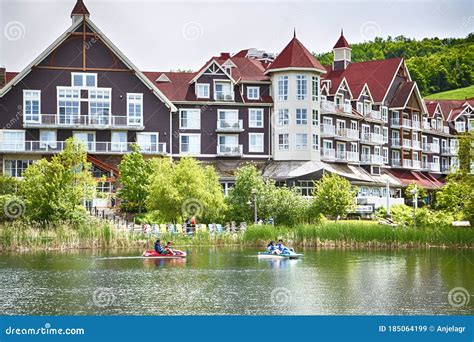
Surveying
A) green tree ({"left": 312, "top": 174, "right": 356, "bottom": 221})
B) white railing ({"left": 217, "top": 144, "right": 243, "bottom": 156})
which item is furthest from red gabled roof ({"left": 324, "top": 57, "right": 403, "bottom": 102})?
green tree ({"left": 312, "top": 174, "right": 356, "bottom": 221})

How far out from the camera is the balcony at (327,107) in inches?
2832

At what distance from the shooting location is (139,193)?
58.7m

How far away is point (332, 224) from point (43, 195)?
16462 millimetres

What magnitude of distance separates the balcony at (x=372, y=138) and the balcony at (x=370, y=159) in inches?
51.2

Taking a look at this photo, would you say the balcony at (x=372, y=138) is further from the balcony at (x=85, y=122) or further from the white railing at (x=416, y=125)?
the balcony at (x=85, y=122)

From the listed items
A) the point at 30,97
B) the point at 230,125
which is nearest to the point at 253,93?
the point at 230,125

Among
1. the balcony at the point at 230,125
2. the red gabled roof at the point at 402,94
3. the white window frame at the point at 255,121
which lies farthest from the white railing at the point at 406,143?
the balcony at the point at 230,125

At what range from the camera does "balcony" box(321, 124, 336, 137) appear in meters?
72.3

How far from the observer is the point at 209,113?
69.9 meters

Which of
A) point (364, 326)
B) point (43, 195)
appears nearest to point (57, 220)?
point (43, 195)

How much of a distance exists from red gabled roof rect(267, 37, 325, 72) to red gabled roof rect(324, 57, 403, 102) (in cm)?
847

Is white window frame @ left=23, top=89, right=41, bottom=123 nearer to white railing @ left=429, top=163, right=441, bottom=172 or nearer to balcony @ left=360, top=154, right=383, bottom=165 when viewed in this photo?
balcony @ left=360, top=154, right=383, bottom=165

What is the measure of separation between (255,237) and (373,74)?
128ft

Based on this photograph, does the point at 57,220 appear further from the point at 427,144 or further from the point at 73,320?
the point at 427,144
